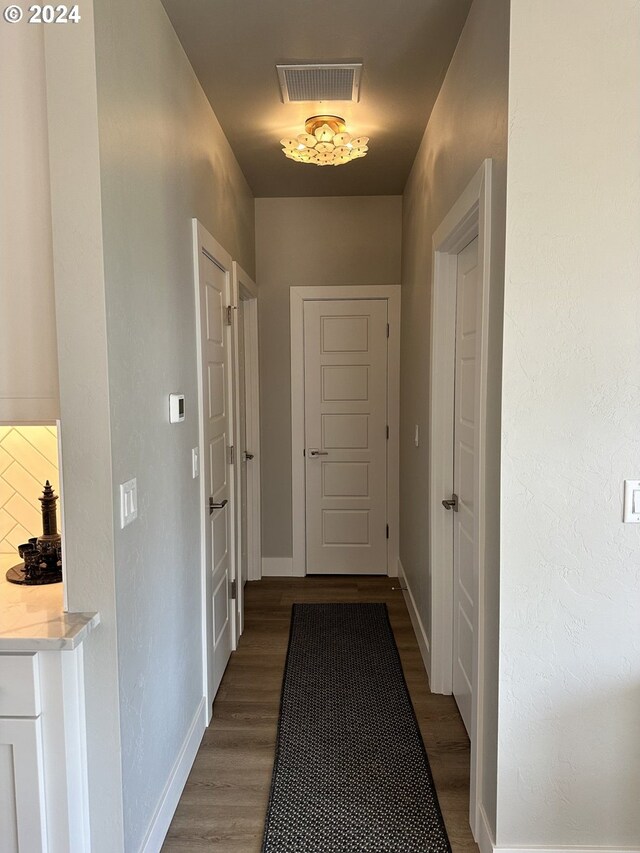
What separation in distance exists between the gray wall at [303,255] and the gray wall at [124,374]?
2.01 meters

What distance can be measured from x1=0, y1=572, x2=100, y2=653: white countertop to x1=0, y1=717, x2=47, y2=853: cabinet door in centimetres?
21

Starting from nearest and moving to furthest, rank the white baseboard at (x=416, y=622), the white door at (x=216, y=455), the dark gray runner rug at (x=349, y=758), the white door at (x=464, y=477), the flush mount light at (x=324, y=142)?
the dark gray runner rug at (x=349, y=758), the white door at (x=464, y=477), the white door at (x=216, y=455), the flush mount light at (x=324, y=142), the white baseboard at (x=416, y=622)

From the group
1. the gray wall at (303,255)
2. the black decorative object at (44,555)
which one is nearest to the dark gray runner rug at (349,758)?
the black decorative object at (44,555)

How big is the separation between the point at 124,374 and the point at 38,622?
67cm

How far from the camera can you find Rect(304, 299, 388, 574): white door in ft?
13.8

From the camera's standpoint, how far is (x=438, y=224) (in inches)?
103

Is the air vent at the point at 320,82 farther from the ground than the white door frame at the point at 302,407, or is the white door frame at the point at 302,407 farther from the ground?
the air vent at the point at 320,82

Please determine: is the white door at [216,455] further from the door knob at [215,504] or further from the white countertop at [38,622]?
the white countertop at [38,622]

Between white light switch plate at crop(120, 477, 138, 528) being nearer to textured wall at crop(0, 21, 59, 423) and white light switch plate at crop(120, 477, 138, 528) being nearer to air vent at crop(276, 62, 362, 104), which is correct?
textured wall at crop(0, 21, 59, 423)

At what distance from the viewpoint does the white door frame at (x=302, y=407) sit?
4172 millimetres

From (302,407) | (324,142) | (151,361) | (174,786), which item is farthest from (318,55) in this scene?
(174,786)

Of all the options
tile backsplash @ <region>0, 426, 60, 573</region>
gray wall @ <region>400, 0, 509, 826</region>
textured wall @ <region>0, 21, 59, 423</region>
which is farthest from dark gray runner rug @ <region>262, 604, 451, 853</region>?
textured wall @ <region>0, 21, 59, 423</region>

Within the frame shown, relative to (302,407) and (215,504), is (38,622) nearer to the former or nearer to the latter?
(215,504)

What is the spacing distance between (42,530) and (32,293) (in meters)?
A: 0.79
